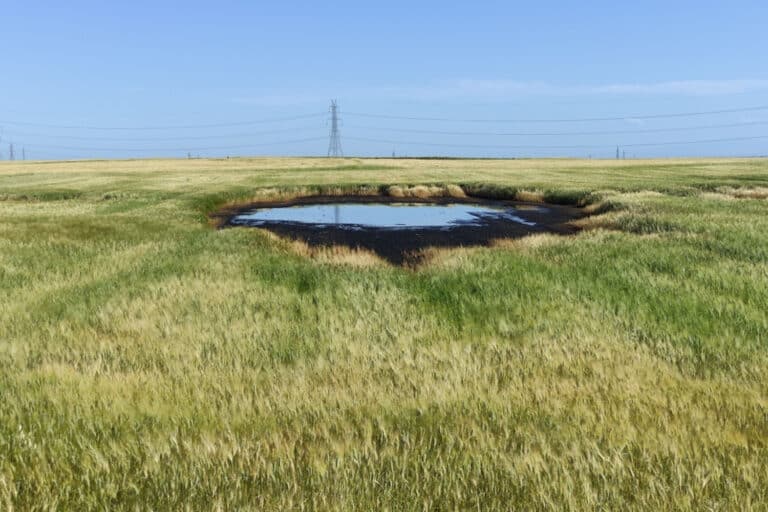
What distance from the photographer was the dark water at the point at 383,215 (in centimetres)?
2547

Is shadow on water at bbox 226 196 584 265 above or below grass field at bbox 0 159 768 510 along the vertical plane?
above

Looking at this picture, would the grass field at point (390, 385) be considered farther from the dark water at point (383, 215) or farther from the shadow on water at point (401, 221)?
the dark water at point (383, 215)

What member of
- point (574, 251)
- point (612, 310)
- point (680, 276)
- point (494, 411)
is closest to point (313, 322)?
point (494, 411)

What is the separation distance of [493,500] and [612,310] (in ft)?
17.6

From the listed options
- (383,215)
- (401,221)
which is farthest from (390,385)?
(383,215)

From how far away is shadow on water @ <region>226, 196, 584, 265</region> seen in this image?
19703 millimetres

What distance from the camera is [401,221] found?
86.5ft

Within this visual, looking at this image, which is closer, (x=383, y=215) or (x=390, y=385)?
(x=390, y=385)

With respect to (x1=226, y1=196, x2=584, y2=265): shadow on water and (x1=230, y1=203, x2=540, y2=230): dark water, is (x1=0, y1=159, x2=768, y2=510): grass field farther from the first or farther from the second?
(x1=230, y1=203, x2=540, y2=230): dark water

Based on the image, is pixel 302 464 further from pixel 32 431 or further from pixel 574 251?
pixel 574 251

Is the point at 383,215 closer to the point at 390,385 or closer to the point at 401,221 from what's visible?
the point at 401,221

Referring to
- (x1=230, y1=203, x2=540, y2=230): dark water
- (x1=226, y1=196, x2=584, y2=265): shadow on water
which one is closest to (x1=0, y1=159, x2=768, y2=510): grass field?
(x1=226, y1=196, x2=584, y2=265): shadow on water

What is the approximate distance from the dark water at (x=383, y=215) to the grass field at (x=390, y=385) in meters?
13.8

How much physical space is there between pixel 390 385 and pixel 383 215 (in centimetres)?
2455
